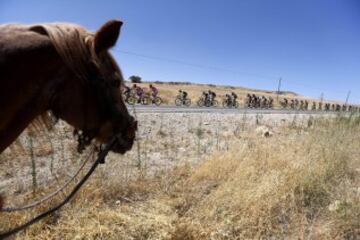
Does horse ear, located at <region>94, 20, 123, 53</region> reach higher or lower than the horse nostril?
higher

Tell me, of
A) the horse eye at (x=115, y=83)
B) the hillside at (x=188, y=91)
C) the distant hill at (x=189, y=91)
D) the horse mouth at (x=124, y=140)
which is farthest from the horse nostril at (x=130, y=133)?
the distant hill at (x=189, y=91)

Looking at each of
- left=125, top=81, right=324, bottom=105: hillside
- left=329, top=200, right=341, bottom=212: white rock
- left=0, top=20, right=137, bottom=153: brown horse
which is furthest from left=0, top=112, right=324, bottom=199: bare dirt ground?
left=125, top=81, right=324, bottom=105: hillside

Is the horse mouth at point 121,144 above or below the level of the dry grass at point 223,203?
above

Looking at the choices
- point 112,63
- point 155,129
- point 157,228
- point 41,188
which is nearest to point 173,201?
point 157,228

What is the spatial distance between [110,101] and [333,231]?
3.28 metres

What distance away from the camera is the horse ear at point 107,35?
1.75m

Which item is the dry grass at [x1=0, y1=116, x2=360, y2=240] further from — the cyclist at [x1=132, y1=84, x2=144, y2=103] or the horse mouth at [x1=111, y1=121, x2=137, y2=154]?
the cyclist at [x1=132, y1=84, x2=144, y2=103]

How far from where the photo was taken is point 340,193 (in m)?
5.04

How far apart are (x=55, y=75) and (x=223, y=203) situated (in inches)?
123

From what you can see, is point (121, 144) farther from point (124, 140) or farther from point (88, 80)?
point (88, 80)

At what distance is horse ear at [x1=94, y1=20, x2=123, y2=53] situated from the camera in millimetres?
1754

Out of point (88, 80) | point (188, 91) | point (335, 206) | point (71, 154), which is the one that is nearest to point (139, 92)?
point (71, 154)

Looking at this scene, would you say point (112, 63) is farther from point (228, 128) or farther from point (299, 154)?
point (228, 128)

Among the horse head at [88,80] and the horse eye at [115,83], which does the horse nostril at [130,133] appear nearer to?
the horse head at [88,80]
